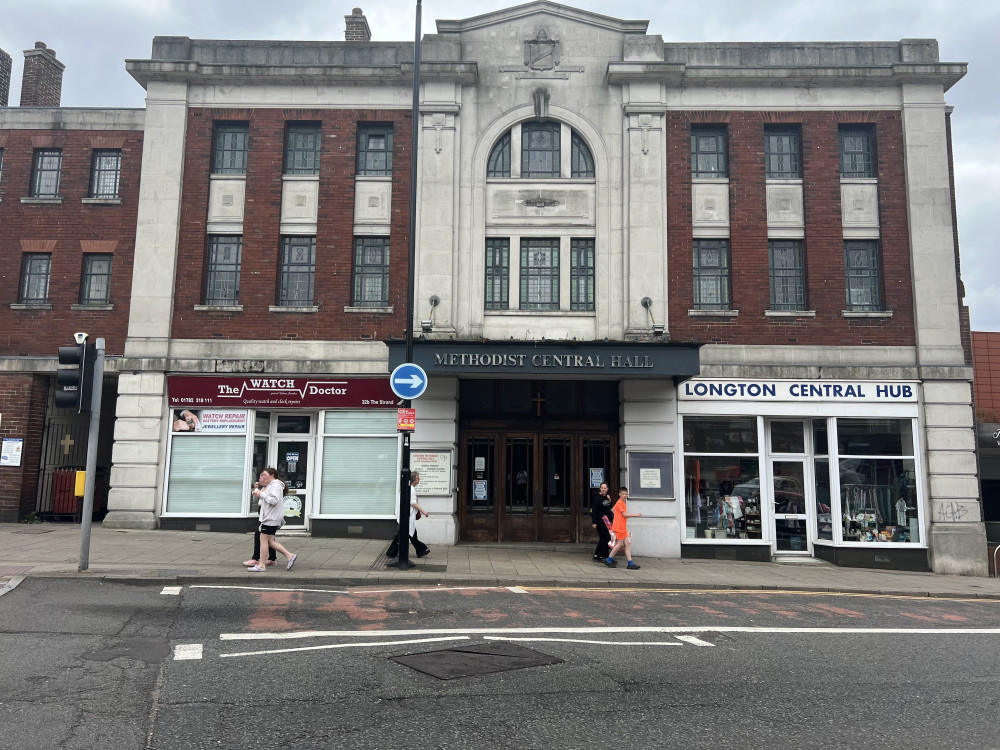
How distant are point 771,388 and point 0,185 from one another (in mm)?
18455

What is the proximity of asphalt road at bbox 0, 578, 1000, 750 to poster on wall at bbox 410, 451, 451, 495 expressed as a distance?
5847mm

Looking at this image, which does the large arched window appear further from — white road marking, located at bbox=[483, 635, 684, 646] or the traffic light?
white road marking, located at bbox=[483, 635, 684, 646]

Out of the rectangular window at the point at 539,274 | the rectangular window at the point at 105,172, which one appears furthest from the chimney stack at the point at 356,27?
the rectangular window at the point at 539,274

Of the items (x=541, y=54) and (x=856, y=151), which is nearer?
(x=856, y=151)

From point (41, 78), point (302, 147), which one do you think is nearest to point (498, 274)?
point (302, 147)

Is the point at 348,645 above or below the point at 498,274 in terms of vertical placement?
below

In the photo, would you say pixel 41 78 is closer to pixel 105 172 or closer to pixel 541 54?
pixel 105 172

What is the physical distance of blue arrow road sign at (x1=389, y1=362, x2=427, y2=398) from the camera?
12703 millimetres

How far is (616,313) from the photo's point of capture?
54.5 feet

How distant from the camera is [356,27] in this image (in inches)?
779

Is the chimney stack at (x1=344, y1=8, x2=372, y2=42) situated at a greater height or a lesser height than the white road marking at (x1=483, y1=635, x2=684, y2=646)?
greater

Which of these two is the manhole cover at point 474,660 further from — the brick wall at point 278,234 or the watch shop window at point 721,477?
the brick wall at point 278,234

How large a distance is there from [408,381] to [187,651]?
6.43m

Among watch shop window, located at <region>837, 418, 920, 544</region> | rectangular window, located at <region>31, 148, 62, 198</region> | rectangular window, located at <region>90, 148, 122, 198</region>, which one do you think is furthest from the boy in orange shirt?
rectangular window, located at <region>31, 148, 62, 198</region>
